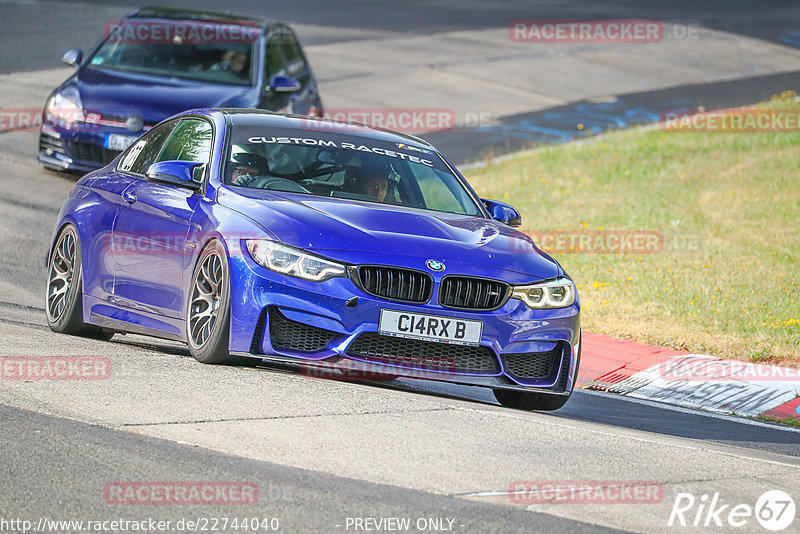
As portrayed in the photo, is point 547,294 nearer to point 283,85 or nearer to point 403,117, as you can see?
point 283,85

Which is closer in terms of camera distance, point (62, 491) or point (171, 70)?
point (62, 491)

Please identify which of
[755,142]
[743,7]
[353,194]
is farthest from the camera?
[743,7]

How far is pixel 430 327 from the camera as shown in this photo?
715cm

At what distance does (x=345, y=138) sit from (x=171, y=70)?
7.01 metres

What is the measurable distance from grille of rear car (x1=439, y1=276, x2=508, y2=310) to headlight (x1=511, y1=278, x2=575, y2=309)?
0.32ft

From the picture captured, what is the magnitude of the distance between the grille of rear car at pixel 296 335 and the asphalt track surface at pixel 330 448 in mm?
216

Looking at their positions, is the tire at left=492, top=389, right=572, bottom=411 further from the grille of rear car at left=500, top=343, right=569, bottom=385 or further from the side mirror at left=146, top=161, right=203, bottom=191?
the side mirror at left=146, top=161, right=203, bottom=191

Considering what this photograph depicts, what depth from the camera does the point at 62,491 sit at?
5.13 m

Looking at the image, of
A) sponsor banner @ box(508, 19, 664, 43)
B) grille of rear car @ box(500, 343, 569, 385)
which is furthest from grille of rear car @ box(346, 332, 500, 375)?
sponsor banner @ box(508, 19, 664, 43)

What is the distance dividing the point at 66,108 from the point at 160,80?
1.08 meters

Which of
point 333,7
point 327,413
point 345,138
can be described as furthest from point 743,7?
point 327,413

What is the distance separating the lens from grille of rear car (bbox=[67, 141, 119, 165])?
562 inches

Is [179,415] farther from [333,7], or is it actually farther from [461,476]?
[333,7]

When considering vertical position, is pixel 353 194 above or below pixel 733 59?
above
